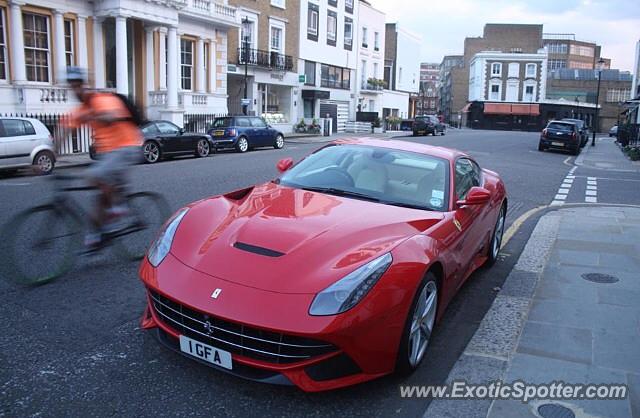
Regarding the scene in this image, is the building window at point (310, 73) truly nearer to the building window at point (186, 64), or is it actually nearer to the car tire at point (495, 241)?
the building window at point (186, 64)

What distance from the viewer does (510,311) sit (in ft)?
15.9

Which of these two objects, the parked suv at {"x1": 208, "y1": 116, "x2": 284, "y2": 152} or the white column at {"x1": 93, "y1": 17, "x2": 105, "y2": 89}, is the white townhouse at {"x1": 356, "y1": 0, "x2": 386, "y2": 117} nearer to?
the parked suv at {"x1": 208, "y1": 116, "x2": 284, "y2": 152}

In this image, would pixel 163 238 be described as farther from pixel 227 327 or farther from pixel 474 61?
pixel 474 61

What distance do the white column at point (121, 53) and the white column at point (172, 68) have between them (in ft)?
8.62

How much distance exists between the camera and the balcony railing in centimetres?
3394

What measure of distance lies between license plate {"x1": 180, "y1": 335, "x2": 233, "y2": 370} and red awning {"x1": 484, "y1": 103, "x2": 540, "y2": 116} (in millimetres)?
82451

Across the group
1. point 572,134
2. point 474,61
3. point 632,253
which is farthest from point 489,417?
point 474,61

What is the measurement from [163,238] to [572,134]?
2779 cm

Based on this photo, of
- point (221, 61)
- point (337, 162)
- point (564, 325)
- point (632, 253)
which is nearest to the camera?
point (564, 325)

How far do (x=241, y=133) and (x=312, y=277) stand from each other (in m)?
20.6

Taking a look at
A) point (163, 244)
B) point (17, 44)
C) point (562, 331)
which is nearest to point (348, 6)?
point (17, 44)

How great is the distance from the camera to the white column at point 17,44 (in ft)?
63.3

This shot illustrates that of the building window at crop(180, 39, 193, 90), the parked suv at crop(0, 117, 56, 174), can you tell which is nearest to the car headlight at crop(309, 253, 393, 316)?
the parked suv at crop(0, 117, 56, 174)

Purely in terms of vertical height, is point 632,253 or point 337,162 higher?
point 337,162
